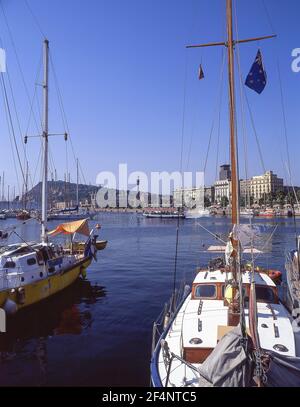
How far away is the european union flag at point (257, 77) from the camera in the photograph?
52.3 ft

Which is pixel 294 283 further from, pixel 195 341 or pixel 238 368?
pixel 238 368

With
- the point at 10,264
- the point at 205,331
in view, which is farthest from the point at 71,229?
the point at 205,331

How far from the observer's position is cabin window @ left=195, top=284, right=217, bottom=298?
579 inches

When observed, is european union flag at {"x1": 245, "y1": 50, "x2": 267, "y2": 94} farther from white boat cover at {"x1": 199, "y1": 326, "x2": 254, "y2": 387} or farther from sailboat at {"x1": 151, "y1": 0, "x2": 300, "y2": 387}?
white boat cover at {"x1": 199, "y1": 326, "x2": 254, "y2": 387}

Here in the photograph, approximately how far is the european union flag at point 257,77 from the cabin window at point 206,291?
368 inches

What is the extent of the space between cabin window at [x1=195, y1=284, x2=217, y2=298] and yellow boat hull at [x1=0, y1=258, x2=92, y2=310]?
38.2 ft

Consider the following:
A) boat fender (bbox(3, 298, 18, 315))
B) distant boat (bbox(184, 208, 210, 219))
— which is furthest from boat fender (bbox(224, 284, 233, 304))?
boat fender (bbox(3, 298, 18, 315))

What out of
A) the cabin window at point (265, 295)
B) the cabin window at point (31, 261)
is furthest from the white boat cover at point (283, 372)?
the cabin window at point (31, 261)

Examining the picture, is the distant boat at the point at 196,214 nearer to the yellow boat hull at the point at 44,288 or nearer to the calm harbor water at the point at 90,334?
the calm harbor water at the point at 90,334

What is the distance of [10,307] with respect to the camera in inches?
770

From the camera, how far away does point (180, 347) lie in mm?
11219
